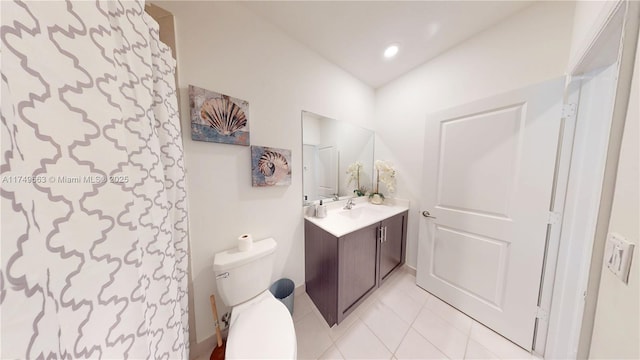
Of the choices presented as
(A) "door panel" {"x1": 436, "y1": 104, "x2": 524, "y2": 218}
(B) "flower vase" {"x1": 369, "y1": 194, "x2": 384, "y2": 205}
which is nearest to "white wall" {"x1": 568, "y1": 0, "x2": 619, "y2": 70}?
(A) "door panel" {"x1": 436, "y1": 104, "x2": 524, "y2": 218}

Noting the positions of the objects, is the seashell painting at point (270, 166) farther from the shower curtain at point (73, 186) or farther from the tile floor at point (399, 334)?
the tile floor at point (399, 334)

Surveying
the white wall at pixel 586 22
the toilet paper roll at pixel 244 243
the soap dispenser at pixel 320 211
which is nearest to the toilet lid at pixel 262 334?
the toilet paper roll at pixel 244 243

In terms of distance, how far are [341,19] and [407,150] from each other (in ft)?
4.45

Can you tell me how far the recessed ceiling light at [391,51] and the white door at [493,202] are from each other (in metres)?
0.72

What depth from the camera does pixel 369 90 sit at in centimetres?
214

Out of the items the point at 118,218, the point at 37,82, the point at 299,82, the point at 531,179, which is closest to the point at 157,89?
the point at 37,82

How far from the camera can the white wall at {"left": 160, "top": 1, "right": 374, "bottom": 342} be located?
105 centimetres

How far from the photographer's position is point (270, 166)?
1.34m

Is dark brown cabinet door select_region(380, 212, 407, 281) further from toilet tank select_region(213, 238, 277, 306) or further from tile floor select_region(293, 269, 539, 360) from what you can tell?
toilet tank select_region(213, 238, 277, 306)

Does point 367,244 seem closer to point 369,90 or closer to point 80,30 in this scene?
point 80,30

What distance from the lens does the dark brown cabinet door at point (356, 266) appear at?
1251mm

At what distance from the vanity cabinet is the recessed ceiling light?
1.59 m

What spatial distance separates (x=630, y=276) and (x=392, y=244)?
1364mm

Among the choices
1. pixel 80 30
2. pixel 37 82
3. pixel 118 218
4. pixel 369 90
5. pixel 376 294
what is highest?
pixel 369 90
